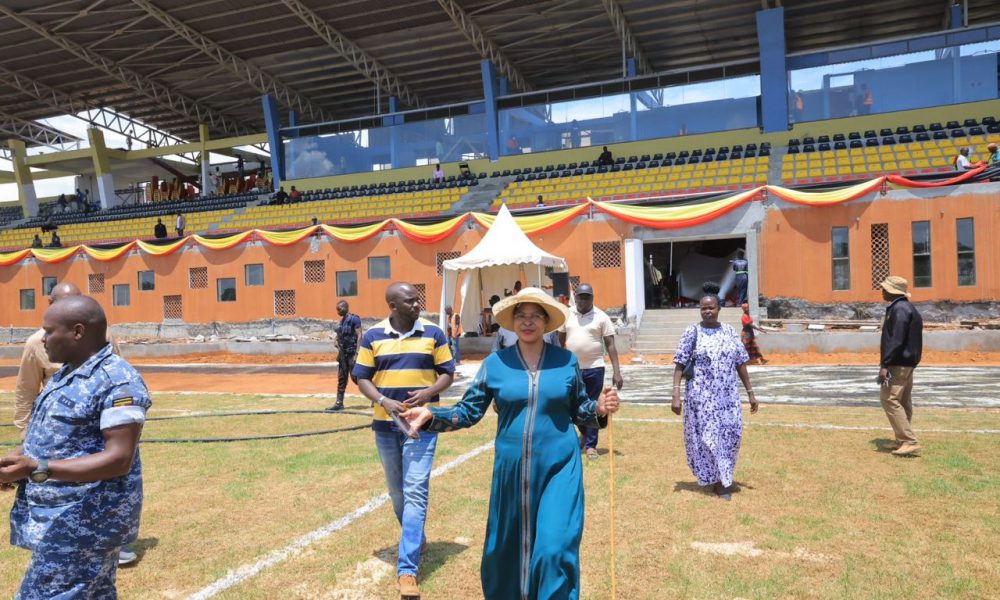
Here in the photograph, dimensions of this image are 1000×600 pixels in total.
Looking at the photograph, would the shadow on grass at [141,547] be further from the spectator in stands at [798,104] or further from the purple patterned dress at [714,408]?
the spectator in stands at [798,104]

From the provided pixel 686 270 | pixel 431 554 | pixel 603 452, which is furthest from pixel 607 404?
pixel 686 270

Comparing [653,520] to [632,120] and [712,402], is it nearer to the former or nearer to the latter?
[712,402]

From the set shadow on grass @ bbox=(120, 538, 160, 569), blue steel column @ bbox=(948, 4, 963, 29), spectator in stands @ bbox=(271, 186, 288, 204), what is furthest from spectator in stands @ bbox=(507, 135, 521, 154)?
shadow on grass @ bbox=(120, 538, 160, 569)

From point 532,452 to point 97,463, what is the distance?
5.98ft

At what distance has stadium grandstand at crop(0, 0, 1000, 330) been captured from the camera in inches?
786

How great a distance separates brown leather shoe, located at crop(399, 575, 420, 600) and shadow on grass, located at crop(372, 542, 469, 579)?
35 centimetres

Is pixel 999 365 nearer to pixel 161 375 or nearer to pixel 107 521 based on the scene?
pixel 107 521

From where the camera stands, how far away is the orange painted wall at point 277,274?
21141 mm

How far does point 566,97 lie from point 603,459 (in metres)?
27.5

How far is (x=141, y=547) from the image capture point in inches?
197

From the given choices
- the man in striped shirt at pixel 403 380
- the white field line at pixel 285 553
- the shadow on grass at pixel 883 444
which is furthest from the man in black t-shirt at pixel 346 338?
the shadow on grass at pixel 883 444

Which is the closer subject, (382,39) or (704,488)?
(704,488)

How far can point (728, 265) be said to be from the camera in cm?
2342

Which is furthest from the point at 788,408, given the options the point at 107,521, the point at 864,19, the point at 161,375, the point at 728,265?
the point at 864,19
